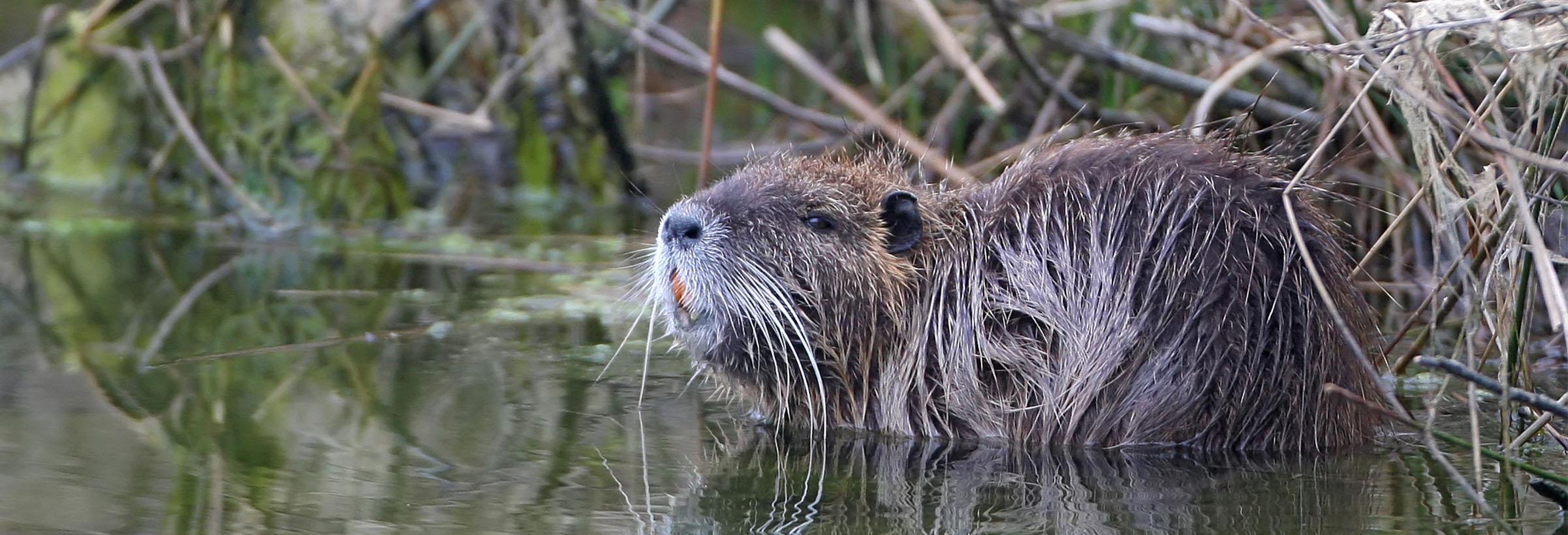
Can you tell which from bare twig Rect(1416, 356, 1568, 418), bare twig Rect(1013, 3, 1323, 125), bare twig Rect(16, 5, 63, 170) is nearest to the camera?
bare twig Rect(1416, 356, 1568, 418)

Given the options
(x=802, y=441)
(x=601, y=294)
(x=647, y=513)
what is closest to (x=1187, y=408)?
(x=802, y=441)

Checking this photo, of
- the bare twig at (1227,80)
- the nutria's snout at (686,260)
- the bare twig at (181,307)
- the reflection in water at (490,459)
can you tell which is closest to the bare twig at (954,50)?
the bare twig at (1227,80)

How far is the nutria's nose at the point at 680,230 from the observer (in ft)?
9.59

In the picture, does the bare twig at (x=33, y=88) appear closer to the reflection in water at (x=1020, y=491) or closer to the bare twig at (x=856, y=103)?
the bare twig at (x=856, y=103)

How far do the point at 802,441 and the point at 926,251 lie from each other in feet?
1.32

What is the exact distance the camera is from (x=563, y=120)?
590 cm

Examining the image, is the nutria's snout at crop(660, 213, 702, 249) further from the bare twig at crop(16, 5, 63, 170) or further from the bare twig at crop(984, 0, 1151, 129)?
the bare twig at crop(16, 5, 63, 170)

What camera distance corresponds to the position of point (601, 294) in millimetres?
4078

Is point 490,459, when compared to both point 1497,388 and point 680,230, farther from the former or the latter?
point 1497,388

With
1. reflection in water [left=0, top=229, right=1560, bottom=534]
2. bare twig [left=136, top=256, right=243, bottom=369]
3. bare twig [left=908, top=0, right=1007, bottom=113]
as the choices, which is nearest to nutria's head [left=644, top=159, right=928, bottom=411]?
reflection in water [left=0, top=229, right=1560, bottom=534]

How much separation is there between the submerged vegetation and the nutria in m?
0.20

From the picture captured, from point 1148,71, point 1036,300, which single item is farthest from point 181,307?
point 1148,71

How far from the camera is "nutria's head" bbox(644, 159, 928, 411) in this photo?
291 centimetres

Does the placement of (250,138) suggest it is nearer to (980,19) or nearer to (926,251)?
(980,19)
